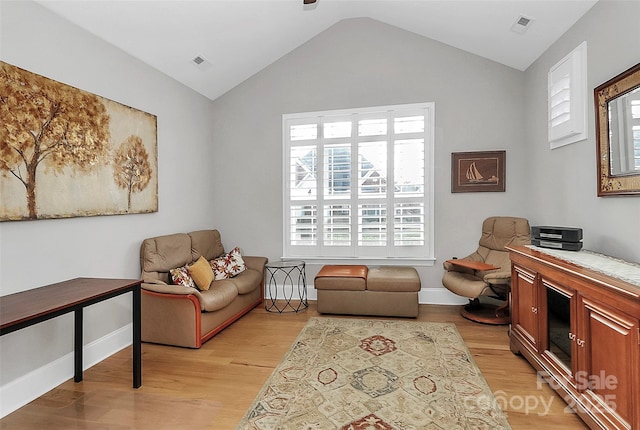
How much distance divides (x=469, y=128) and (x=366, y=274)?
2.27 meters

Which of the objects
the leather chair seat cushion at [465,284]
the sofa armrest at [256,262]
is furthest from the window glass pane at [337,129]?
the leather chair seat cushion at [465,284]

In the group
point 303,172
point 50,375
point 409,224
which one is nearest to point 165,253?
point 50,375

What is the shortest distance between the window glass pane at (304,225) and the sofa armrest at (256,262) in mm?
485

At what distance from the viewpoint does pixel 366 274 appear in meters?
3.90

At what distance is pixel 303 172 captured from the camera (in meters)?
4.56

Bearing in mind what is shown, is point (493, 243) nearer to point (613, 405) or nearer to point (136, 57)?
point (613, 405)

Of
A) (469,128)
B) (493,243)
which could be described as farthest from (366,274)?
(469,128)

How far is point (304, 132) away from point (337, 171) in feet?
2.40

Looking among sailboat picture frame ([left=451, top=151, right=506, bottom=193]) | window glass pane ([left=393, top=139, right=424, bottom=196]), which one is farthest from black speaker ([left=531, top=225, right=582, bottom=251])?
window glass pane ([left=393, top=139, right=424, bottom=196])

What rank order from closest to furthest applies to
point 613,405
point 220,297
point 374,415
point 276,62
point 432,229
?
point 613,405 < point 374,415 < point 220,297 < point 432,229 < point 276,62

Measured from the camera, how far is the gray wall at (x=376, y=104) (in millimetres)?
4086

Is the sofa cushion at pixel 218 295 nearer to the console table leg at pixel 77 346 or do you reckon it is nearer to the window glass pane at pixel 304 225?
the console table leg at pixel 77 346

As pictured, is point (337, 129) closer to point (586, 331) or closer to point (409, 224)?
point (409, 224)

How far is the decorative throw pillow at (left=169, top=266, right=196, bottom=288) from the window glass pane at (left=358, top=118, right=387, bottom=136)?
2.78 m
